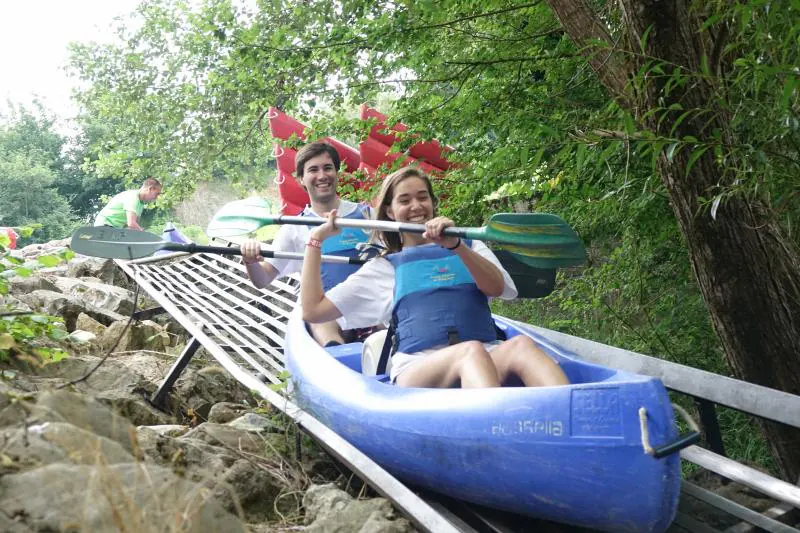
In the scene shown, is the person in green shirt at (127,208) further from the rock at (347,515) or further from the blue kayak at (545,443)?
the rock at (347,515)

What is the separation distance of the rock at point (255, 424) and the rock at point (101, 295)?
308 cm

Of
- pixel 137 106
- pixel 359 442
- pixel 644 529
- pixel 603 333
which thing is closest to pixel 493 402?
pixel 644 529

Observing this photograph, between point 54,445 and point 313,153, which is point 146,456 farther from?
point 313,153

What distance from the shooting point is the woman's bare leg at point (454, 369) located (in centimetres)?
239

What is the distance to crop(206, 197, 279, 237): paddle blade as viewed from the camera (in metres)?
4.37

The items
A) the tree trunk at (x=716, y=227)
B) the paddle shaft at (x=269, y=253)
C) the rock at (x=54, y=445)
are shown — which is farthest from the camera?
the paddle shaft at (x=269, y=253)

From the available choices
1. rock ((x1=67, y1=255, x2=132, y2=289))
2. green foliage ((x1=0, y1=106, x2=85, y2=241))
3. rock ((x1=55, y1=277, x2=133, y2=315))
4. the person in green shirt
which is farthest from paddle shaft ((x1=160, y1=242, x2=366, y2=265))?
green foliage ((x1=0, y1=106, x2=85, y2=241))

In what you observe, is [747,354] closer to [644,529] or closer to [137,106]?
[644,529]

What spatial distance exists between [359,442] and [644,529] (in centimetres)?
102

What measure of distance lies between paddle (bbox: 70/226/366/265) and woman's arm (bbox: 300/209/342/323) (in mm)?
1088

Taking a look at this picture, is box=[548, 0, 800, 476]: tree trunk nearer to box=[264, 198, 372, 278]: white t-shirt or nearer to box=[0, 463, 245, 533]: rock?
box=[264, 198, 372, 278]: white t-shirt

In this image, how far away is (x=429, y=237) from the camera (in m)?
2.60

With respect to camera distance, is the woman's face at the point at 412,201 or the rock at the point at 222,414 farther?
the rock at the point at 222,414

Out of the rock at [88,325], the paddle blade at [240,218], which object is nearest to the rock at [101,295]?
the rock at [88,325]
